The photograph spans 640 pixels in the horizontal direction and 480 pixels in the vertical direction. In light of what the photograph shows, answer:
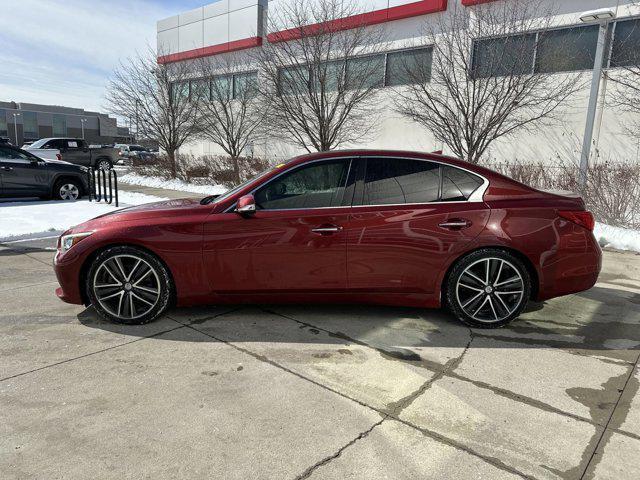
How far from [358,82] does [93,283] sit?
40.9ft

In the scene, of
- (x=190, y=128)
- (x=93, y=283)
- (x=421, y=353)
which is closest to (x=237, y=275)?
(x=93, y=283)

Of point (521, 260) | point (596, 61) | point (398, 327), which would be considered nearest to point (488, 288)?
point (521, 260)

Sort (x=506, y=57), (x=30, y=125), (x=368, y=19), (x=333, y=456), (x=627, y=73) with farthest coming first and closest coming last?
1. (x=30, y=125)
2. (x=368, y=19)
3. (x=627, y=73)
4. (x=506, y=57)
5. (x=333, y=456)

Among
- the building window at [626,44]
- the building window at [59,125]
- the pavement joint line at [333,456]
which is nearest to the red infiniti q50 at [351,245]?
the pavement joint line at [333,456]

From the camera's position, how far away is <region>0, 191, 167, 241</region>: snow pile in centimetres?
816

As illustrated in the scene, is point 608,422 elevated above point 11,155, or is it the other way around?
point 11,155

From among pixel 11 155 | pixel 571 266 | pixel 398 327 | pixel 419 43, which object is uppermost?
pixel 419 43

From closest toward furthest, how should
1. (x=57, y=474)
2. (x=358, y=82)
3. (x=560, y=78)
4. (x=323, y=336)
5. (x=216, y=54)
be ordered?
(x=57, y=474)
(x=323, y=336)
(x=560, y=78)
(x=358, y=82)
(x=216, y=54)

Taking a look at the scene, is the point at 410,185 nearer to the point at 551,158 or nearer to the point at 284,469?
the point at 284,469

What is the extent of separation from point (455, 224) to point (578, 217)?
3.70ft

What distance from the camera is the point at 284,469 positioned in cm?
221

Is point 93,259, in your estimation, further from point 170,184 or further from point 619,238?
point 170,184

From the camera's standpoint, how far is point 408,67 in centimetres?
1458

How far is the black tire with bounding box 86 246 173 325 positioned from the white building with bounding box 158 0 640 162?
36.3ft
